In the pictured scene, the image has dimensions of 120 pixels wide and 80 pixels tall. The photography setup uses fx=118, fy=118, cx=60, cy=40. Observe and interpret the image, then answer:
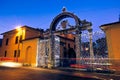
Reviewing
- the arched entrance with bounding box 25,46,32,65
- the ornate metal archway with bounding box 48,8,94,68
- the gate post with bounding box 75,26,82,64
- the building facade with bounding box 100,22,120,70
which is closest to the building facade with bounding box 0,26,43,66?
the arched entrance with bounding box 25,46,32,65

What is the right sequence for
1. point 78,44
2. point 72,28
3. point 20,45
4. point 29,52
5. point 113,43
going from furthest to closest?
point 20,45, point 29,52, point 72,28, point 78,44, point 113,43


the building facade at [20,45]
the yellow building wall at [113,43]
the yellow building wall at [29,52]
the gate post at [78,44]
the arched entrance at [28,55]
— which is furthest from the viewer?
the building facade at [20,45]

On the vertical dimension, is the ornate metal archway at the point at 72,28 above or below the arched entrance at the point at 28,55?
above

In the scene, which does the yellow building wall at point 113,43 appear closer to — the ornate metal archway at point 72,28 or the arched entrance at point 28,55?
the ornate metal archway at point 72,28

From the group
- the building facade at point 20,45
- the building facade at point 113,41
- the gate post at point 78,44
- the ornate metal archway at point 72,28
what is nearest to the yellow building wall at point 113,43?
the building facade at point 113,41

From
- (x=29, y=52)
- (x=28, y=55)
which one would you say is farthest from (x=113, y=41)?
(x=28, y=55)

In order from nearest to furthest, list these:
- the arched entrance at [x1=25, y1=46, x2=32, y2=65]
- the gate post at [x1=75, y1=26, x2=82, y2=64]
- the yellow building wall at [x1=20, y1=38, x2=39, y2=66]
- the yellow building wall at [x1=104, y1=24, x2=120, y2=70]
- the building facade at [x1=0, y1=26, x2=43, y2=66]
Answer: the yellow building wall at [x1=104, y1=24, x2=120, y2=70] < the gate post at [x1=75, y1=26, x2=82, y2=64] < the yellow building wall at [x1=20, y1=38, x2=39, y2=66] < the arched entrance at [x1=25, y1=46, x2=32, y2=65] < the building facade at [x1=0, y1=26, x2=43, y2=66]

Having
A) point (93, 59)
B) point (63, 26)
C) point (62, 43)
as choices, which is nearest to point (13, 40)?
point (62, 43)

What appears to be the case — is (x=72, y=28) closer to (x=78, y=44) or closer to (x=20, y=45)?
(x=78, y=44)

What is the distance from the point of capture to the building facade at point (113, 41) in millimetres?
13389

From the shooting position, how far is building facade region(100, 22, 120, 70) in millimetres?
13389

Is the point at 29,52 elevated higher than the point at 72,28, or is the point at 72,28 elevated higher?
the point at 72,28

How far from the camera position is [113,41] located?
14180 mm

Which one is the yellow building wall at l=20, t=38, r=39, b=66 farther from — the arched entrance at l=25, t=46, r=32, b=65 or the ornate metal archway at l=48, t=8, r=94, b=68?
the ornate metal archway at l=48, t=8, r=94, b=68
